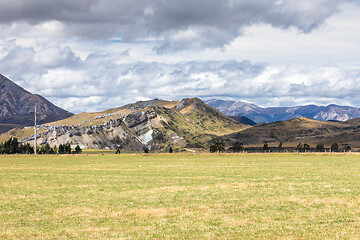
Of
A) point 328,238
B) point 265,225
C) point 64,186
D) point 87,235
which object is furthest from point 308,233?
point 64,186

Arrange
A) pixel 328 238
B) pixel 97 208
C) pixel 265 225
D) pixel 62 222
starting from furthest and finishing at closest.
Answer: pixel 97 208, pixel 62 222, pixel 265 225, pixel 328 238

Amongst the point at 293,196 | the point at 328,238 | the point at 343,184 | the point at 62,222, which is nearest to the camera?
the point at 328,238

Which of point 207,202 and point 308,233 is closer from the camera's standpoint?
point 308,233

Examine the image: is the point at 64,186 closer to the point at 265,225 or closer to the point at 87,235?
the point at 87,235

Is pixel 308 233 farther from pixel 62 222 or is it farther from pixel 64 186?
pixel 64 186

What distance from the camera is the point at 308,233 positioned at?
17.1m

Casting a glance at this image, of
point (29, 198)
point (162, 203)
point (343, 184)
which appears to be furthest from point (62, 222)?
point (343, 184)

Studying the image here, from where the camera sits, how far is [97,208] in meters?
24.4

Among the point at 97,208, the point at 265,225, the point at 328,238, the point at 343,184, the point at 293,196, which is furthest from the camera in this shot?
the point at 343,184

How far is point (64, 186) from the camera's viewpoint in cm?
3622

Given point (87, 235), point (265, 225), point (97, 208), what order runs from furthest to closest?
1. point (97, 208)
2. point (265, 225)
3. point (87, 235)

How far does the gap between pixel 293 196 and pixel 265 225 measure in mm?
9429

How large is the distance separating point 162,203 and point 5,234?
10.7 m

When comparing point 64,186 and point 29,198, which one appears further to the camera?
point 64,186
